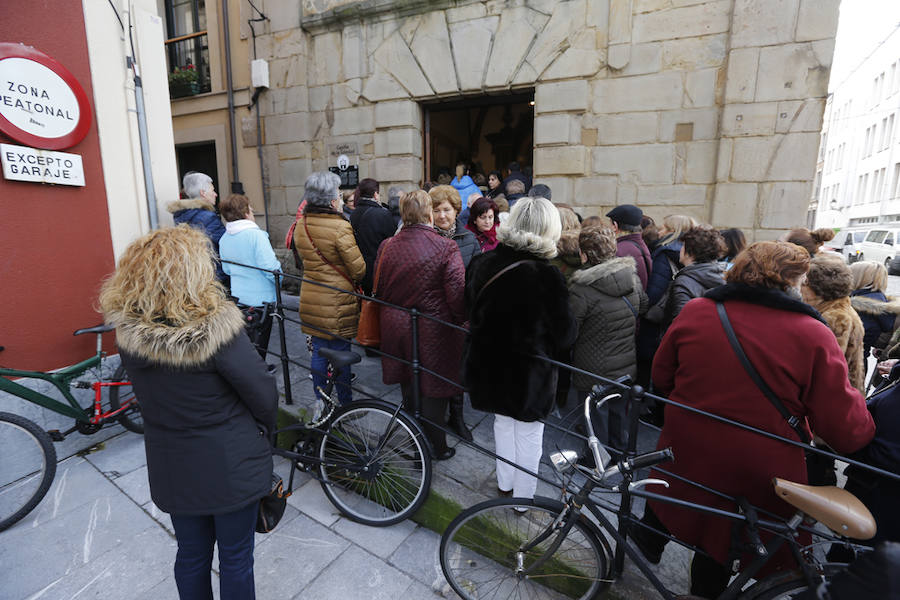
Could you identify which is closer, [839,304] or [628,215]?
[839,304]

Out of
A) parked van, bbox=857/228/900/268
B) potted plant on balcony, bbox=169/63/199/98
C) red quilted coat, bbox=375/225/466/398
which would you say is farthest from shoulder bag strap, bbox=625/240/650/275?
parked van, bbox=857/228/900/268

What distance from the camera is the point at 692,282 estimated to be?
2910 millimetres

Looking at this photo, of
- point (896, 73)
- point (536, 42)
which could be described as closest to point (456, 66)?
point (536, 42)

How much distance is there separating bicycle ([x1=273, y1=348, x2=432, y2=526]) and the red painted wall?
225 cm

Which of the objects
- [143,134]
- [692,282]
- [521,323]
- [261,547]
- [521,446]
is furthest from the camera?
[143,134]

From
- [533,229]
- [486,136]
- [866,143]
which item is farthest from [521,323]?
[866,143]

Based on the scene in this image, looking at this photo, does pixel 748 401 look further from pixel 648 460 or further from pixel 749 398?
pixel 648 460

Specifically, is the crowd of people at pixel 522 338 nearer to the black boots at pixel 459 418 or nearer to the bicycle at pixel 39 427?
the black boots at pixel 459 418

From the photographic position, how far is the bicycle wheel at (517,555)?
1.95 meters

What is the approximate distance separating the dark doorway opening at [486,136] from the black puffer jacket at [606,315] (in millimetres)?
6274

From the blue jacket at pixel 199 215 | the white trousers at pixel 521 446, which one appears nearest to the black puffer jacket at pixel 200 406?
the white trousers at pixel 521 446

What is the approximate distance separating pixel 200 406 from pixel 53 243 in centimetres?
286

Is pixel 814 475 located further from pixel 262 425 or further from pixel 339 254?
pixel 339 254

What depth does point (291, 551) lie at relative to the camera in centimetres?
253
